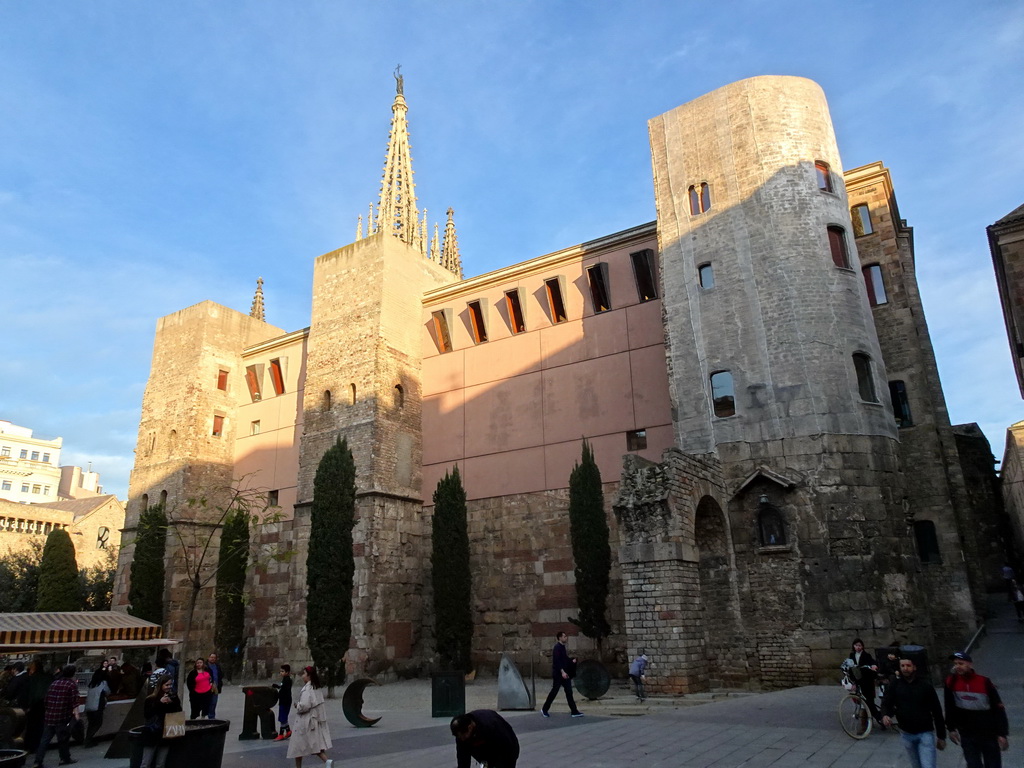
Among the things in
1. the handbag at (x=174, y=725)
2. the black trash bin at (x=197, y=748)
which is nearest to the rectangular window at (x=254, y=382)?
the handbag at (x=174, y=725)

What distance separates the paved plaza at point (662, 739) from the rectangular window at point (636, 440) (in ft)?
23.8

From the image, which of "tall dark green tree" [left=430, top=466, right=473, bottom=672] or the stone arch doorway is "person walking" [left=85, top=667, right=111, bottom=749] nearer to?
"tall dark green tree" [left=430, top=466, right=473, bottom=672]

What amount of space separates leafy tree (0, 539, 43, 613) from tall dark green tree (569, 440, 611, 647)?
92.0ft

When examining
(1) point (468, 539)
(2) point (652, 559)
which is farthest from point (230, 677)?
(2) point (652, 559)

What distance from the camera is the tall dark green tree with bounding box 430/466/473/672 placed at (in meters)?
20.6

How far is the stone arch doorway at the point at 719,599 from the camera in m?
16.0

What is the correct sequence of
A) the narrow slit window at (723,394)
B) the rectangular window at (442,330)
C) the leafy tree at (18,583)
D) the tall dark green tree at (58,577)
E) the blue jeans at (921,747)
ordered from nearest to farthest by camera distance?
the blue jeans at (921,747)
the narrow slit window at (723,394)
the rectangular window at (442,330)
the tall dark green tree at (58,577)
the leafy tree at (18,583)

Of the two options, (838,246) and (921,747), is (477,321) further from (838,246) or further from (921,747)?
(921,747)

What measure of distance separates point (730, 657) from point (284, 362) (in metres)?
19.8

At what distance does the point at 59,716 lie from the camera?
10.1m

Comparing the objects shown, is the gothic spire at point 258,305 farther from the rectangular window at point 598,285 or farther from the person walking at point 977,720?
the person walking at point 977,720

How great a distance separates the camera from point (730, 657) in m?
16.0

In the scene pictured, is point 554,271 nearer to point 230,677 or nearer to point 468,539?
point 468,539

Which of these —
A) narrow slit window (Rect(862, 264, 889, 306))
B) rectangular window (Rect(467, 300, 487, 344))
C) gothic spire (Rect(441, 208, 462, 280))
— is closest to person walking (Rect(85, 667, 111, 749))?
rectangular window (Rect(467, 300, 487, 344))
